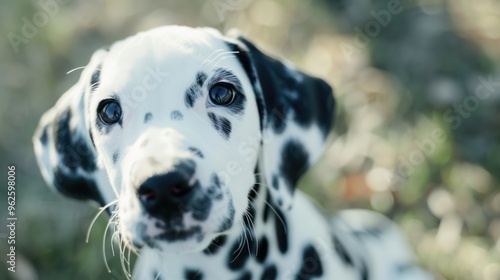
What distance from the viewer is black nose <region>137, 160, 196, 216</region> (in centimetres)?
221

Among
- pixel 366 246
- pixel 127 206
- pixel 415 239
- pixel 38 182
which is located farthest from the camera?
pixel 38 182

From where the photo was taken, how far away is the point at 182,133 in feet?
7.73

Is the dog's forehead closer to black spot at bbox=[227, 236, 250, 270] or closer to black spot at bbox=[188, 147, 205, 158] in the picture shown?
black spot at bbox=[188, 147, 205, 158]

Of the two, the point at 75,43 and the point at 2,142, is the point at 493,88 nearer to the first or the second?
the point at 75,43

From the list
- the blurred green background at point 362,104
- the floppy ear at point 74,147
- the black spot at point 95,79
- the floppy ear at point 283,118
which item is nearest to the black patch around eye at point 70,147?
the floppy ear at point 74,147

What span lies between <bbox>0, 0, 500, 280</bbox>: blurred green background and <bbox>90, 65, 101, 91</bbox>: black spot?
1675mm

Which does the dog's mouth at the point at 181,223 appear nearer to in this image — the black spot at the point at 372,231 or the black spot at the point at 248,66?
the black spot at the point at 248,66

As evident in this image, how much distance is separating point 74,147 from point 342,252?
127 cm

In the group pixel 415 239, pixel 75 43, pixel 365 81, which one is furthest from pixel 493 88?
pixel 75 43

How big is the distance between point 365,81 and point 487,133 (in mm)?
917

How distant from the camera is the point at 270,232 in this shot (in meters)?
2.85

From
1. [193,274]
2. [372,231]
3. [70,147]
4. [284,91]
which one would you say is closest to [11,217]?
[70,147]

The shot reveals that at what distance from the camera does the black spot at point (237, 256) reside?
2.79m

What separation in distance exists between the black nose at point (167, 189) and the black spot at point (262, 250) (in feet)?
2.10
